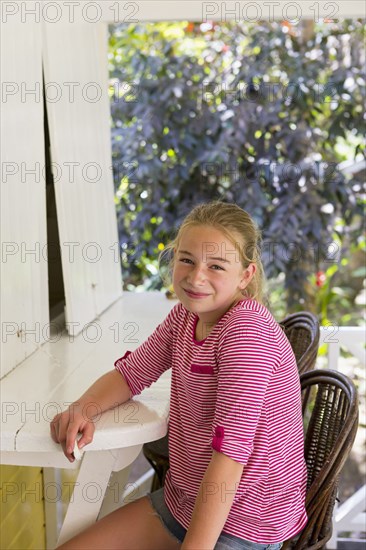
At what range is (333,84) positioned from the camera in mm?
4473

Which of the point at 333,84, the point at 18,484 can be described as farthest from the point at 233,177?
the point at 18,484

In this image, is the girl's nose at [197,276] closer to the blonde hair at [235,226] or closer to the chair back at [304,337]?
the blonde hair at [235,226]

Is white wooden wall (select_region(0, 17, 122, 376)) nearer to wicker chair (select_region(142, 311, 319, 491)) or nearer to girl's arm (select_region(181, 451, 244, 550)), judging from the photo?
wicker chair (select_region(142, 311, 319, 491))

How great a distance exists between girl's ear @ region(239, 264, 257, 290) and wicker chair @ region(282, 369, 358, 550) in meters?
0.32

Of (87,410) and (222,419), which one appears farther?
(87,410)

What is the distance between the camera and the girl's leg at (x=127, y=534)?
5.54ft

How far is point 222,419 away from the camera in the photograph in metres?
1.53

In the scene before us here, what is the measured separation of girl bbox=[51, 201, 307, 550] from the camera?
1.52 meters

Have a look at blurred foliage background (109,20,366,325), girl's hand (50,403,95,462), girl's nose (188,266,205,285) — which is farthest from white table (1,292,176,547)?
blurred foliage background (109,20,366,325)

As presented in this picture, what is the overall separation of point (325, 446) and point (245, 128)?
2.82 meters

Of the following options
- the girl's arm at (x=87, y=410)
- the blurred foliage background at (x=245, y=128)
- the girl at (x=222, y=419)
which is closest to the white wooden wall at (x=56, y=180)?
the girl's arm at (x=87, y=410)

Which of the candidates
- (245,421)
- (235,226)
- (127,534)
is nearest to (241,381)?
(245,421)

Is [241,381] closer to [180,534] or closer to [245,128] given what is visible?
[180,534]

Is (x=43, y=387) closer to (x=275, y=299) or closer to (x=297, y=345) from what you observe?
(x=297, y=345)
